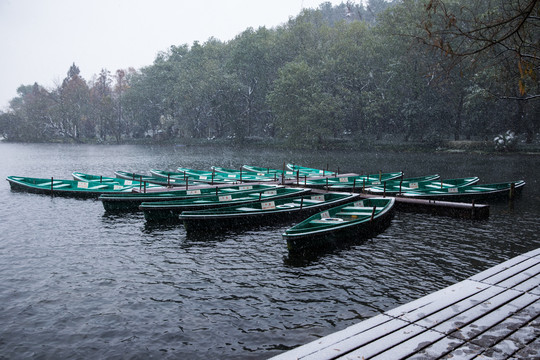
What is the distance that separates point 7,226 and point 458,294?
2177 cm

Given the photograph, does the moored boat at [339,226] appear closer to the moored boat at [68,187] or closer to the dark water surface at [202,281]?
the dark water surface at [202,281]

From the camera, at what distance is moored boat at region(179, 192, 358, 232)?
18.2m

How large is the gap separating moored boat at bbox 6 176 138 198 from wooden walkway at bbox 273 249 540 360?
75.5 feet

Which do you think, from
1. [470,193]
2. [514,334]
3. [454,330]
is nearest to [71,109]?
[470,193]

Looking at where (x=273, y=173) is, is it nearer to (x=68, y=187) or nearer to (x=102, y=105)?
(x=68, y=187)

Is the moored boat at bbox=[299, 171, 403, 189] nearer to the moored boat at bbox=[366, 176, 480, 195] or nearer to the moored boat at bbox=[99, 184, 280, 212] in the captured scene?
the moored boat at bbox=[366, 176, 480, 195]

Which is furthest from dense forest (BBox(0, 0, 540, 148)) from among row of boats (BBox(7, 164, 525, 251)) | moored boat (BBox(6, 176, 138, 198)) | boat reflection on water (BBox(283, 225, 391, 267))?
boat reflection on water (BBox(283, 225, 391, 267))

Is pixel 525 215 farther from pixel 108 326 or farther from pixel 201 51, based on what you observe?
pixel 201 51

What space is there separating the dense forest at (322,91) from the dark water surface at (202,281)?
37.9 metres

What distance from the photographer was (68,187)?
29625 millimetres

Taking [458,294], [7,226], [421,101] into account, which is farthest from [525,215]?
[421,101]

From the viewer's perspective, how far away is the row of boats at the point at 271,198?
56.7ft

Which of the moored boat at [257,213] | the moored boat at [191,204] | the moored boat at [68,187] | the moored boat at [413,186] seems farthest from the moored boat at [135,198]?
the moored boat at [413,186]

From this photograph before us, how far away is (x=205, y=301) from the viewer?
1152cm
